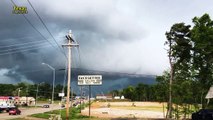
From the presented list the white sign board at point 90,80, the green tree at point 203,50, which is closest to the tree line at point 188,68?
the green tree at point 203,50

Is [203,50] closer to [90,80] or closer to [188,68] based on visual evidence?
[188,68]

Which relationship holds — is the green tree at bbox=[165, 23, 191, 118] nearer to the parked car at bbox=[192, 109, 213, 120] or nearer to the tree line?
the tree line

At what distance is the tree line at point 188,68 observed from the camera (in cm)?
5238

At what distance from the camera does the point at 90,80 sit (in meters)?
70.9

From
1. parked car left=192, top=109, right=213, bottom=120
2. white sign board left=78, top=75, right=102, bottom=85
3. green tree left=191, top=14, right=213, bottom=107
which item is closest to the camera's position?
parked car left=192, top=109, right=213, bottom=120

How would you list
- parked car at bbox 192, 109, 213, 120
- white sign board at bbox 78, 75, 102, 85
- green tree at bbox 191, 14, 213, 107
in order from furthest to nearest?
white sign board at bbox 78, 75, 102, 85 → green tree at bbox 191, 14, 213, 107 → parked car at bbox 192, 109, 213, 120

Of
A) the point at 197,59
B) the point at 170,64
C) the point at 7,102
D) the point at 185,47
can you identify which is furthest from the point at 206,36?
the point at 7,102

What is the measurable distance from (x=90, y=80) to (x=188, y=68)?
20376mm

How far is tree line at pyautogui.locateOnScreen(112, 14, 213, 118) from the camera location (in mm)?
52375

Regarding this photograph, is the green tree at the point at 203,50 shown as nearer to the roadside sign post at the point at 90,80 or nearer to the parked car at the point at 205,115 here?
the parked car at the point at 205,115

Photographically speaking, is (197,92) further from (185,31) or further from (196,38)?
(185,31)

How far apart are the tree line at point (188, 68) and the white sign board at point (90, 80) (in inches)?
444

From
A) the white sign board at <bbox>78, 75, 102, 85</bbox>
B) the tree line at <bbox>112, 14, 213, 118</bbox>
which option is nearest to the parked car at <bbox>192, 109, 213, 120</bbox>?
the tree line at <bbox>112, 14, 213, 118</bbox>

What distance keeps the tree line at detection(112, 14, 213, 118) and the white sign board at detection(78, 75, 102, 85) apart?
1128 cm
